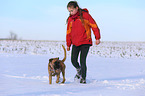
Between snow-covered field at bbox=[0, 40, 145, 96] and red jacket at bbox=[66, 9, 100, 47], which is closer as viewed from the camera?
snow-covered field at bbox=[0, 40, 145, 96]

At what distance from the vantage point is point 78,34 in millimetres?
4535

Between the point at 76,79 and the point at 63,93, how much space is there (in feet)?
5.32

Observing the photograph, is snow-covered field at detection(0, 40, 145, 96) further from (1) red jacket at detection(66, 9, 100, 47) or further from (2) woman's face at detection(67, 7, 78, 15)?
(2) woman's face at detection(67, 7, 78, 15)

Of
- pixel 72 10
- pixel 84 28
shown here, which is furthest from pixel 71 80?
pixel 72 10

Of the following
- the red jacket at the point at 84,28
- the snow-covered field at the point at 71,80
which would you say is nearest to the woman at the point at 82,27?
the red jacket at the point at 84,28

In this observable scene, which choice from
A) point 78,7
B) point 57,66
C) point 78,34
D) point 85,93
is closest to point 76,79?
point 57,66

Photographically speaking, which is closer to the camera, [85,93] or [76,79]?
[85,93]

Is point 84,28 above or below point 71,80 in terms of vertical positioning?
above

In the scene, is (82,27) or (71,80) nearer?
(82,27)

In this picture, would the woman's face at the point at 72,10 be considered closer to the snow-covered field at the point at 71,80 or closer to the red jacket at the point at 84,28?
the red jacket at the point at 84,28

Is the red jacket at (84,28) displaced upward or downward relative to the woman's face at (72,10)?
downward

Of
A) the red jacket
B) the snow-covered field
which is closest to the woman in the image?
the red jacket

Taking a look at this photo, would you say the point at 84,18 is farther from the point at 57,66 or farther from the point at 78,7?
the point at 57,66

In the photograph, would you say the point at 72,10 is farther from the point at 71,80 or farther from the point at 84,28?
the point at 71,80
